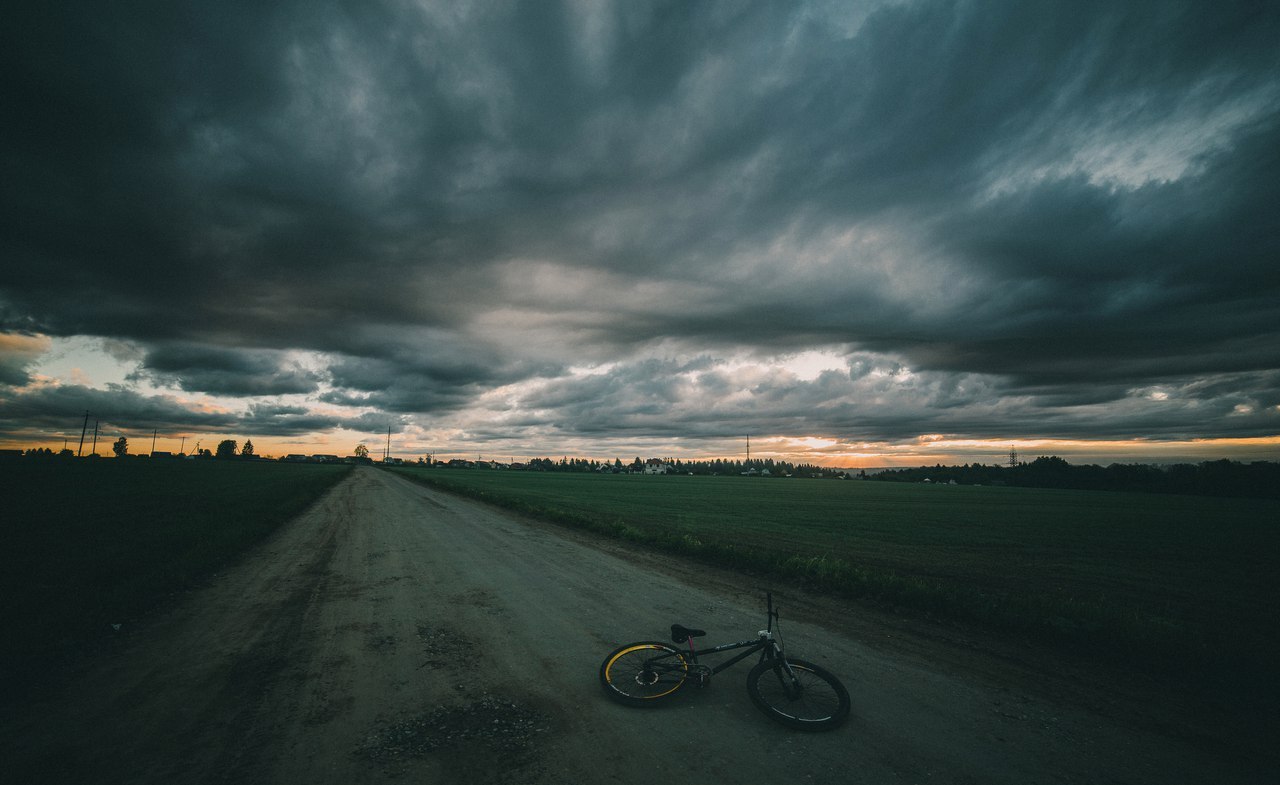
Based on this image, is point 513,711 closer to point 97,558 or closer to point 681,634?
point 681,634

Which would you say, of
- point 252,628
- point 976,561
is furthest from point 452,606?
point 976,561

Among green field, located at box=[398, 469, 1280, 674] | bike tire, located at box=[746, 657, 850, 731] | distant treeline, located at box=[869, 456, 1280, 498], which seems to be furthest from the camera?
distant treeline, located at box=[869, 456, 1280, 498]

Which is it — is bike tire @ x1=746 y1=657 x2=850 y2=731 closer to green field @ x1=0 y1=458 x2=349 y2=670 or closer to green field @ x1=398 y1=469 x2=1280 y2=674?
green field @ x1=398 y1=469 x2=1280 y2=674

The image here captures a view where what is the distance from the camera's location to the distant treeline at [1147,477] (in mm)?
98500

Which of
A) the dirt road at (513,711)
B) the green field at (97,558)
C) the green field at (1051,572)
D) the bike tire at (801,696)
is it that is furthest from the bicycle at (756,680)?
the green field at (97,558)

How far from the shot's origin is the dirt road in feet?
15.1

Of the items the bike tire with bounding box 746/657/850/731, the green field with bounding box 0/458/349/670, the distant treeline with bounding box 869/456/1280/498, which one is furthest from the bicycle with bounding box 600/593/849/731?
the distant treeline with bounding box 869/456/1280/498

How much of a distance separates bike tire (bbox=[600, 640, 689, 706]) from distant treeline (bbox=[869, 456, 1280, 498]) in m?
152

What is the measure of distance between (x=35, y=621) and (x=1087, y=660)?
59.3ft

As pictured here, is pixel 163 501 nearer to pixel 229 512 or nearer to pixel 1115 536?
pixel 229 512

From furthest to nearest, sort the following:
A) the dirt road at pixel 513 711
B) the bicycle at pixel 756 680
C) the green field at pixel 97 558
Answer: the green field at pixel 97 558, the bicycle at pixel 756 680, the dirt road at pixel 513 711

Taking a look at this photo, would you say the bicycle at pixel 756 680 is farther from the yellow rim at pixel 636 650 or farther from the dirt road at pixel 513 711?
the dirt road at pixel 513 711

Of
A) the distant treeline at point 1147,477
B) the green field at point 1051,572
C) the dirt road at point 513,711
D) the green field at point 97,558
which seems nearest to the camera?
the dirt road at point 513,711

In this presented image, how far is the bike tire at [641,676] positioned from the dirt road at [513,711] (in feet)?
0.59
